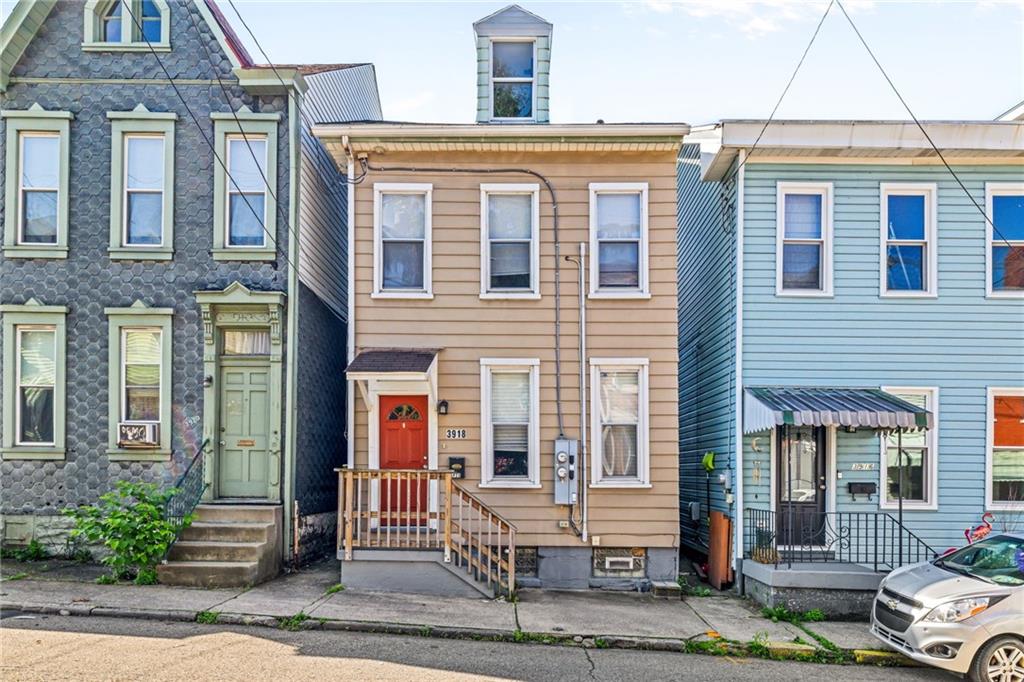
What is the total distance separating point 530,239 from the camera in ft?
40.2

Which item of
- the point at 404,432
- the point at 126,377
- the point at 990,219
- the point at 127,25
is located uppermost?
the point at 127,25

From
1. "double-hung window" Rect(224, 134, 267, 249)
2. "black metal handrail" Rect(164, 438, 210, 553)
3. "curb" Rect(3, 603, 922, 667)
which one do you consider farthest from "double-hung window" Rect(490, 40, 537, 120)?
"curb" Rect(3, 603, 922, 667)

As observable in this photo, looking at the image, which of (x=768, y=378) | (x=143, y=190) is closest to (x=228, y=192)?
(x=143, y=190)

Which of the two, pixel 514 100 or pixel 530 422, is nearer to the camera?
pixel 530 422

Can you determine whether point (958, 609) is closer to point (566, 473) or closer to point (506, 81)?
point (566, 473)

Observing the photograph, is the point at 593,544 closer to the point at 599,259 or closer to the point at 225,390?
the point at 599,259

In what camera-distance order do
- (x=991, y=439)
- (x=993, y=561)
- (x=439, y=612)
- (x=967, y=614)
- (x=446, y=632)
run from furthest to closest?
(x=991, y=439) < (x=439, y=612) < (x=446, y=632) < (x=993, y=561) < (x=967, y=614)

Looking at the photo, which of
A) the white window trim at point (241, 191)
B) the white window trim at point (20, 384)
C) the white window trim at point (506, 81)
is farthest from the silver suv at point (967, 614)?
the white window trim at point (20, 384)

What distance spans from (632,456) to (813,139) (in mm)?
5432

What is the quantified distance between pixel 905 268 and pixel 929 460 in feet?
9.63

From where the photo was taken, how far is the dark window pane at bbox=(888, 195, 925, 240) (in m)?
12.1

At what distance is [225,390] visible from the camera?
1219cm

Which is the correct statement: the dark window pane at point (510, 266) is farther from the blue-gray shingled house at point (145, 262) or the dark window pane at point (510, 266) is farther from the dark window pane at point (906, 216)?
the dark window pane at point (906, 216)

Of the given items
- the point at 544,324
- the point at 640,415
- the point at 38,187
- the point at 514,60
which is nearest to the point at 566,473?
the point at 640,415
